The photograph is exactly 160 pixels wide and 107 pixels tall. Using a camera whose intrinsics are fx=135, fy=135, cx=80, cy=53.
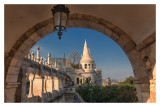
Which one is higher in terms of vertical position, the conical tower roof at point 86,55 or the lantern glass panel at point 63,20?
the conical tower roof at point 86,55

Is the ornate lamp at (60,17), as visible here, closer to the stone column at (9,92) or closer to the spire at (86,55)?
the stone column at (9,92)

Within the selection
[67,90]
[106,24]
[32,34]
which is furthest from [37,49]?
[67,90]

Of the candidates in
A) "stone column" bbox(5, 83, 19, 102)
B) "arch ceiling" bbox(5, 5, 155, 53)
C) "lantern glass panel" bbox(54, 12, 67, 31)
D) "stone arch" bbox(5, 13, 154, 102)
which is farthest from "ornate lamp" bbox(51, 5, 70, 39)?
"stone column" bbox(5, 83, 19, 102)

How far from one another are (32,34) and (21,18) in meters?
0.51

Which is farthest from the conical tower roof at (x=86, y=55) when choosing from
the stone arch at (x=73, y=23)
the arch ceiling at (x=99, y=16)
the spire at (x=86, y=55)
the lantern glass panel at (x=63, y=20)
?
the lantern glass panel at (x=63, y=20)

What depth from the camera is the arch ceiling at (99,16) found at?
9.00ft

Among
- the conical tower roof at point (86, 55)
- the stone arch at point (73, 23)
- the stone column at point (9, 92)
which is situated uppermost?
the conical tower roof at point (86, 55)

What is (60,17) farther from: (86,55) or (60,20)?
(86,55)

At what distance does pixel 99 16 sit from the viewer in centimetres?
338

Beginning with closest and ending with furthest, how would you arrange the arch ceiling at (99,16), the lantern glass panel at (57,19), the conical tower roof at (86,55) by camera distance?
the lantern glass panel at (57,19), the arch ceiling at (99,16), the conical tower roof at (86,55)

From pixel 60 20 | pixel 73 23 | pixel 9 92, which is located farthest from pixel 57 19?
pixel 9 92

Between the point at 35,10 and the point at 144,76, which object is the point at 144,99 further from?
the point at 35,10

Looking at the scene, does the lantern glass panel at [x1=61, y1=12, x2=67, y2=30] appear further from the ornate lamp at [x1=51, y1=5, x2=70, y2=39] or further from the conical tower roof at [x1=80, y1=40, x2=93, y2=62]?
the conical tower roof at [x1=80, y1=40, x2=93, y2=62]
